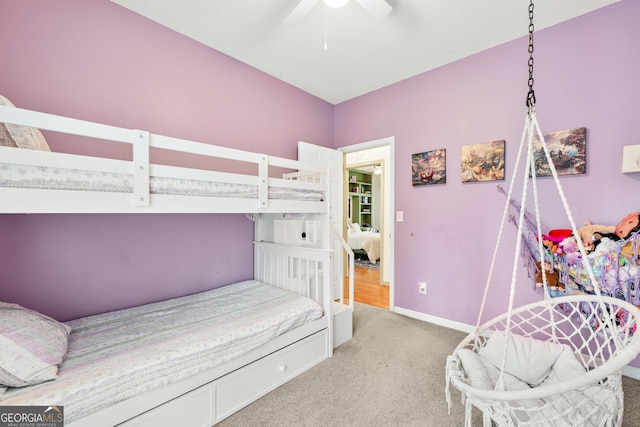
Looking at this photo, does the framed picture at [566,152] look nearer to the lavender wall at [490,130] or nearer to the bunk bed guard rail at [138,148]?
the lavender wall at [490,130]

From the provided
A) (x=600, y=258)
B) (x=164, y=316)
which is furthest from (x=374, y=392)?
(x=600, y=258)

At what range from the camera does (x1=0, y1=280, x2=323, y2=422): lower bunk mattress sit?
1071 millimetres

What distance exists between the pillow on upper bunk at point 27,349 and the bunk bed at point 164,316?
2 cm

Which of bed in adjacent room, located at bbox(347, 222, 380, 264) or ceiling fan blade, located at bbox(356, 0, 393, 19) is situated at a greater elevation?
ceiling fan blade, located at bbox(356, 0, 393, 19)

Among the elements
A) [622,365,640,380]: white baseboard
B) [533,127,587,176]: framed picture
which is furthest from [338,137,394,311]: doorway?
[622,365,640,380]: white baseboard

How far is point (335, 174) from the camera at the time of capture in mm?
3447

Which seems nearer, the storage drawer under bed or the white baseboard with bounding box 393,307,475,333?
the storage drawer under bed

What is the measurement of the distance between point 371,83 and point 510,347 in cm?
281

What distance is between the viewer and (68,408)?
1.03 meters

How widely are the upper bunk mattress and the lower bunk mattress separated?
2.63 ft

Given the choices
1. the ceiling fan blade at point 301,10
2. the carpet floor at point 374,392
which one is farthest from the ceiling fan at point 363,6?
the carpet floor at point 374,392

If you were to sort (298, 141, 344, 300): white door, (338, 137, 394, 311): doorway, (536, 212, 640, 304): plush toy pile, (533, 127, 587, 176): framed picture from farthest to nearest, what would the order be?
1. (338, 137, 394, 311): doorway
2. (298, 141, 344, 300): white door
3. (533, 127, 587, 176): framed picture
4. (536, 212, 640, 304): plush toy pile

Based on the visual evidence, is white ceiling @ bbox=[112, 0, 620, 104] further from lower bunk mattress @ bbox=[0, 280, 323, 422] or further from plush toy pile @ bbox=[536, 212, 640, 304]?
lower bunk mattress @ bbox=[0, 280, 323, 422]

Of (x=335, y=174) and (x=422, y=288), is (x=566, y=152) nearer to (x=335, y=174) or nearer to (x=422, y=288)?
(x=422, y=288)
